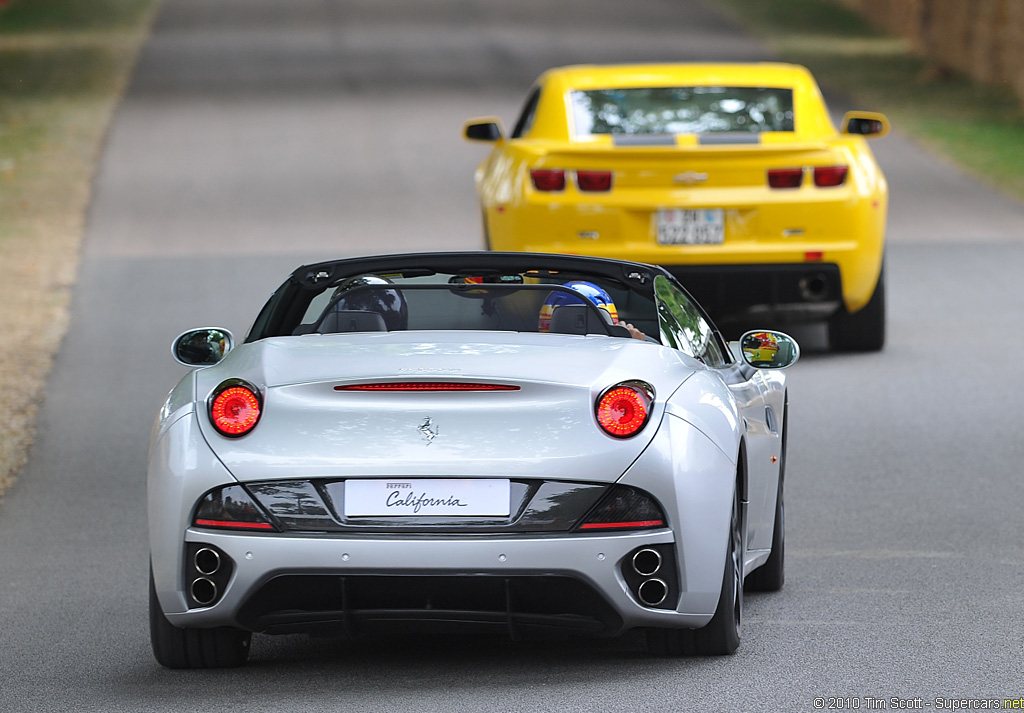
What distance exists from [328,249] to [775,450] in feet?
35.1

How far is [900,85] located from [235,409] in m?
26.7

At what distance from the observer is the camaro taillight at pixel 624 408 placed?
5.18 m

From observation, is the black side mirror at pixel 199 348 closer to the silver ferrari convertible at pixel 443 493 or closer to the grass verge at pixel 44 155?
the silver ferrari convertible at pixel 443 493

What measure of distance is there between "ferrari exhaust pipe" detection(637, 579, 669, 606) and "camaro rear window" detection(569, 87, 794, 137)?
22.9ft

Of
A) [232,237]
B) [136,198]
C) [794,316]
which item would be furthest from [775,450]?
[136,198]

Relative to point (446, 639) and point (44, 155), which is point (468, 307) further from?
point (44, 155)

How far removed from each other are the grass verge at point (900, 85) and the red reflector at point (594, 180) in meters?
9.79

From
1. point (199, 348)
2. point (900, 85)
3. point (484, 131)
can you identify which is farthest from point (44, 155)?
point (199, 348)

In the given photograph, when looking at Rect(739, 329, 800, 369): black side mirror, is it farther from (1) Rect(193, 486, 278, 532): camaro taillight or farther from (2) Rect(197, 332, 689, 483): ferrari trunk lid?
(1) Rect(193, 486, 278, 532): camaro taillight

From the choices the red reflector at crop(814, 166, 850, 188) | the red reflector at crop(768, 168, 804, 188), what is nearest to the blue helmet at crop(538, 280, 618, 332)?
the red reflector at crop(768, 168, 804, 188)

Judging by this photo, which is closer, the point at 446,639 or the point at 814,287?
the point at 446,639

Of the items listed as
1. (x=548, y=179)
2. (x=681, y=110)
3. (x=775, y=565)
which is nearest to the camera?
(x=775, y=565)

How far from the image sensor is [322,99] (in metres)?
28.3

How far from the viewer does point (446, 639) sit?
5980mm
